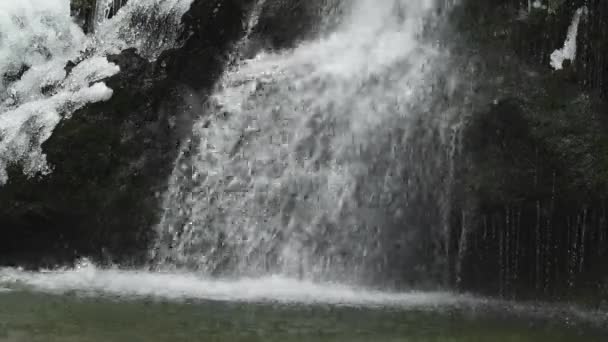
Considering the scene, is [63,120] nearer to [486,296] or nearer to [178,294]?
[178,294]

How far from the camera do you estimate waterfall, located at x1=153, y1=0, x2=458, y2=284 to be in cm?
891

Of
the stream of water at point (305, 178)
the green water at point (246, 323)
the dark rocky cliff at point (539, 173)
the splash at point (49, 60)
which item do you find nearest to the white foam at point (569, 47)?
the dark rocky cliff at point (539, 173)

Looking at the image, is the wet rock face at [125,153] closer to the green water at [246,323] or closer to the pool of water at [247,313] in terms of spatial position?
the pool of water at [247,313]

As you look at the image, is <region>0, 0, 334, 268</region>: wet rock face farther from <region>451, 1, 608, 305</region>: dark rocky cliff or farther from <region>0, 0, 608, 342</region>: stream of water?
<region>451, 1, 608, 305</region>: dark rocky cliff

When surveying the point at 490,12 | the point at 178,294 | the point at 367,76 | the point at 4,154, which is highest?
the point at 490,12

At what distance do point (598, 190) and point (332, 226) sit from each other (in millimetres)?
2698

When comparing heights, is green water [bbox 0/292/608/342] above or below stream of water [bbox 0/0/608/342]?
below

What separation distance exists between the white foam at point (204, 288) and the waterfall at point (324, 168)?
0.90 feet

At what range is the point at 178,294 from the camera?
8.01 m

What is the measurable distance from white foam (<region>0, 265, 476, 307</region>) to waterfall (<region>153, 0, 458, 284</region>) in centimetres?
27

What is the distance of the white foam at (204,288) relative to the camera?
7965 millimetres

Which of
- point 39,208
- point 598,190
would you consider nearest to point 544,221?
point 598,190

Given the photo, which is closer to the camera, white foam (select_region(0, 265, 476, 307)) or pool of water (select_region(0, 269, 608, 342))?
pool of water (select_region(0, 269, 608, 342))

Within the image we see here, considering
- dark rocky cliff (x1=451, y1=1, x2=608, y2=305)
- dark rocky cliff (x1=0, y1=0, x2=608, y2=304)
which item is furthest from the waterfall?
dark rocky cliff (x1=451, y1=1, x2=608, y2=305)
